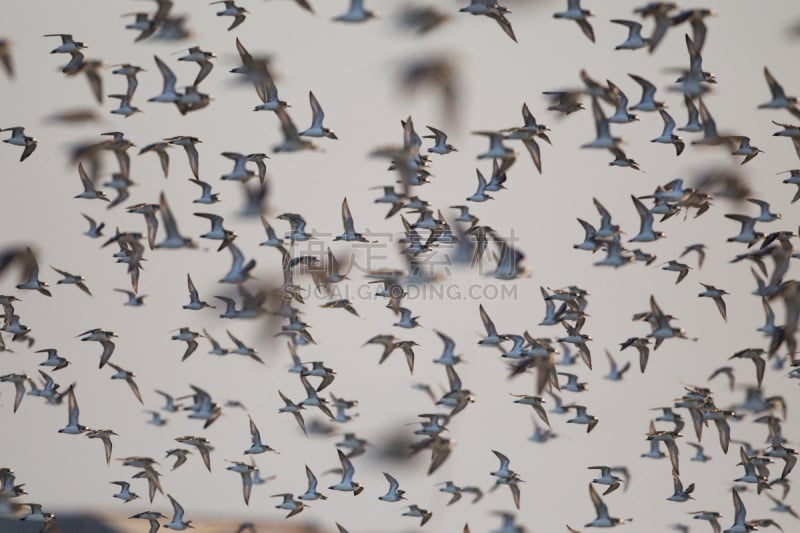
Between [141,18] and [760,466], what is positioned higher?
[141,18]

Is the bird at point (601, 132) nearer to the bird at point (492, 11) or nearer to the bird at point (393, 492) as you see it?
the bird at point (492, 11)

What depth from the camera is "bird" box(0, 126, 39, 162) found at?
1465 inches

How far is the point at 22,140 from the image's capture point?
3744cm

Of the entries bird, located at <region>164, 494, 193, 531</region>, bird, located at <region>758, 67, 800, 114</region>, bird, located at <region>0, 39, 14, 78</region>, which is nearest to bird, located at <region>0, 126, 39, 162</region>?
bird, located at <region>0, 39, 14, 78</region>

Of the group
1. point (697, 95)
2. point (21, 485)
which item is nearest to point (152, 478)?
point (21, 485)

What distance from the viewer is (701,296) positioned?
39188mm

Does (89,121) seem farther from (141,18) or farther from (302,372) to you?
(302,372)

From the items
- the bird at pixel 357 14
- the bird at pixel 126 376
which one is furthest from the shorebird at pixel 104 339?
the bird at pixel 357 14

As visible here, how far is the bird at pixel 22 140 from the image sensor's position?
1465 inches

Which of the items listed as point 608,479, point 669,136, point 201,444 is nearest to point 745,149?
point 669,136

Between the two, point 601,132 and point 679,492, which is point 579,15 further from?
point 679,492

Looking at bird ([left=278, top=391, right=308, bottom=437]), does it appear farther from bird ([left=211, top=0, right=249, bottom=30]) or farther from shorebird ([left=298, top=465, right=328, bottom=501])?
bird ([left=211, top=0, right=249, bottom=30])

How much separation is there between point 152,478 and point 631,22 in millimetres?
15443

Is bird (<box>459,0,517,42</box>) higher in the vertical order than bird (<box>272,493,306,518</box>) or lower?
higher
